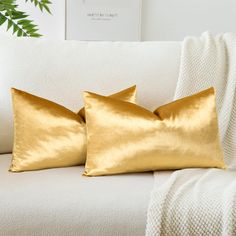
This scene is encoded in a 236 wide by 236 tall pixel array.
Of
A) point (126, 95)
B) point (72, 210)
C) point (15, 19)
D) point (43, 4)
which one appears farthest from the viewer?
point (43, 4)

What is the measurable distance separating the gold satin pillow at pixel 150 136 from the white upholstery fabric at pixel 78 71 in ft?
0.74

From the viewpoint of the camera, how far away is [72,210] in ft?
4.33

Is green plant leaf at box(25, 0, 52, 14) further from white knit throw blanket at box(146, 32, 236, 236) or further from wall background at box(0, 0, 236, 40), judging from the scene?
white knit throw blanket at box(146, 32, 236, 236)

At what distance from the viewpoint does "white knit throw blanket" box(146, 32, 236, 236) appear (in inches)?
50.3

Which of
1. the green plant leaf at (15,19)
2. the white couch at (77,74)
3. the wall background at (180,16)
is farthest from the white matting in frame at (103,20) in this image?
the white couch at (77,74)

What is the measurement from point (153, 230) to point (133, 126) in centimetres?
41

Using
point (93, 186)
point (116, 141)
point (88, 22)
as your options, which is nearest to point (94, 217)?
point (93, 186)

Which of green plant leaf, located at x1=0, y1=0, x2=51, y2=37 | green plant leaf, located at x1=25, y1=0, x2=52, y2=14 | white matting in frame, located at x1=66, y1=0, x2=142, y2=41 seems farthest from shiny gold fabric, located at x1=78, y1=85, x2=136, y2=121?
white matting in frame, located at x1=66, y1=0, x2=142, y2=41

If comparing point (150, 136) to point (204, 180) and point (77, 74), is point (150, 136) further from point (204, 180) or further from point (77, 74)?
point (77, 74)

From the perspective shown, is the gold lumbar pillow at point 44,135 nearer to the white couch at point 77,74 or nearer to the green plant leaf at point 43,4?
the white couch at point 77,74

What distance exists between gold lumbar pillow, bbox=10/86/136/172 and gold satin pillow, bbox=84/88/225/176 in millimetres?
70

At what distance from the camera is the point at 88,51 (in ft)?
6.34

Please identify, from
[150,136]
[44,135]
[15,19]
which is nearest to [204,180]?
[150,136]

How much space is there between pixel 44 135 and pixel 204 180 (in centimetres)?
54
